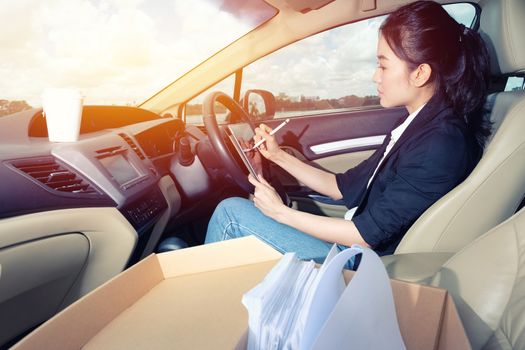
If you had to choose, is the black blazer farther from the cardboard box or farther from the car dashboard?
the car dashboard

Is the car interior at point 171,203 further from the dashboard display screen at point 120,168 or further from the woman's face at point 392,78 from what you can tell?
the woman's face at point 392,78

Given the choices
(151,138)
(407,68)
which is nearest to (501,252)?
(407,68)

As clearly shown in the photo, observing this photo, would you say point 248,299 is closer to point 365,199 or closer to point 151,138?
point 365,199

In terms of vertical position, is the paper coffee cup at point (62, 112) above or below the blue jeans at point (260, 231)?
above

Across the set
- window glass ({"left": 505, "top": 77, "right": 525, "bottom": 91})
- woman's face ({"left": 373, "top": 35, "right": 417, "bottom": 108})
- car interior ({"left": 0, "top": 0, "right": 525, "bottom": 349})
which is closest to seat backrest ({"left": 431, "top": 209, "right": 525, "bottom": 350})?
car interior ({"left": 0, "top": 0, "right": 525, "bottom": 349})

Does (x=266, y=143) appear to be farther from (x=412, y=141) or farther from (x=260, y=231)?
(x=412, y=141)

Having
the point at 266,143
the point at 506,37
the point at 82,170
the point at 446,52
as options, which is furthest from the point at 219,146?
the point at 506,37

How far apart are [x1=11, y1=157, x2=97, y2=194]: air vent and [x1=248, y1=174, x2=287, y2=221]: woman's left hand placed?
484mm

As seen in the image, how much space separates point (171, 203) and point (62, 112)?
0.58 metres

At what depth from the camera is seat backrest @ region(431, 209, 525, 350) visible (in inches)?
25.4

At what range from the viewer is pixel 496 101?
4.05 ft

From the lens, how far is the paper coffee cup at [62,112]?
1122mm

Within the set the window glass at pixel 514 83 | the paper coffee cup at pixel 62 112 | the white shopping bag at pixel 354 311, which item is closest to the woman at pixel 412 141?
the window glass at pixel 514 83

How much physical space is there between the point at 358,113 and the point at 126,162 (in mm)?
1361
